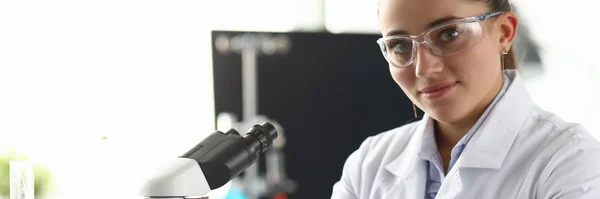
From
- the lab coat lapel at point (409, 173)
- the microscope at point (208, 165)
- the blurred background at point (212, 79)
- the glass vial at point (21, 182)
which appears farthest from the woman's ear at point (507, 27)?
the blurred background at point (212, 79)

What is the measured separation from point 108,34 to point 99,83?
0.19m

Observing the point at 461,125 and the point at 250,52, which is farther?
the point at 250,52

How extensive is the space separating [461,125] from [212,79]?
1.34 m

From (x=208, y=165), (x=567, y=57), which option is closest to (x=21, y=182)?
(x=208, y=165)

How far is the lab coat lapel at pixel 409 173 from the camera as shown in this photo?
127 cm

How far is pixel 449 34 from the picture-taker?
3.62ft

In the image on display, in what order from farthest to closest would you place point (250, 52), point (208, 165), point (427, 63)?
point (250, 52) → point (427, 63) → point (208, 165)

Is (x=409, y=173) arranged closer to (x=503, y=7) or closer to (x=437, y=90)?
(x=437, y=90)

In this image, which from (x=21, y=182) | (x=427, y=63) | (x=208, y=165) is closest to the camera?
(x=208, y=165)

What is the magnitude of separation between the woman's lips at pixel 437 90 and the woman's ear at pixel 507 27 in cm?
14

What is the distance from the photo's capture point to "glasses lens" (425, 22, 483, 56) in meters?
1.10

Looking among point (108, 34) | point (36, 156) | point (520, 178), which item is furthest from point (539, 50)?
point (36, 156)

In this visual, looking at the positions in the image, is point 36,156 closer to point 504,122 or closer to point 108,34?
point 108,34

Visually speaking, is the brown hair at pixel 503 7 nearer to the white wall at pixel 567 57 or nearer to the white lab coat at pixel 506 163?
the white lab coat at pixel 506 163
